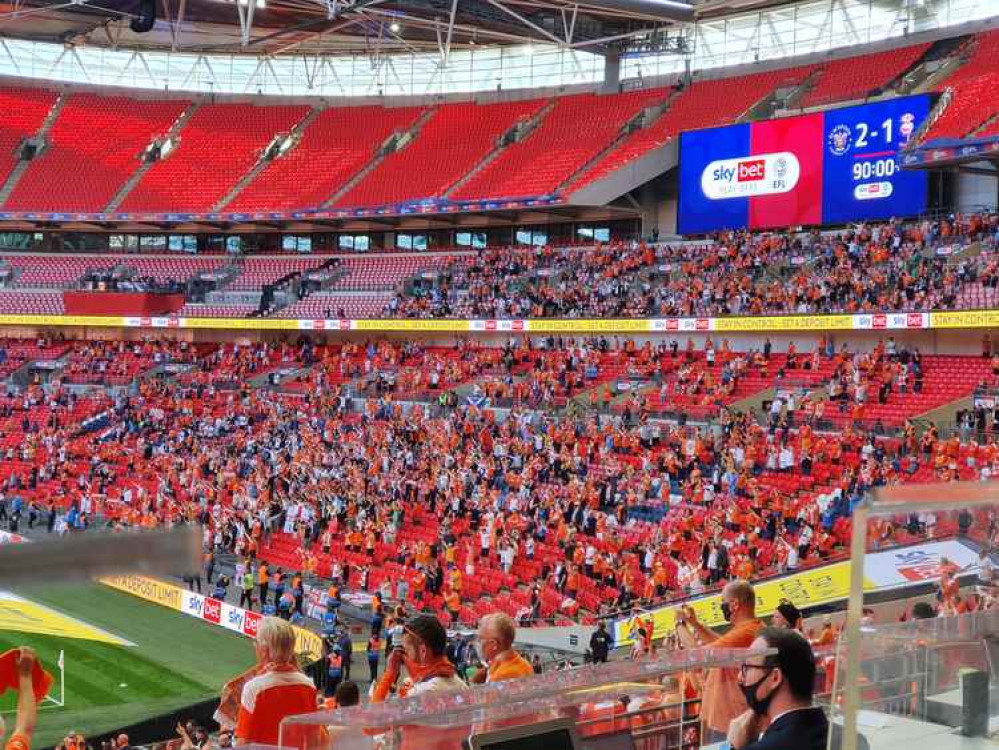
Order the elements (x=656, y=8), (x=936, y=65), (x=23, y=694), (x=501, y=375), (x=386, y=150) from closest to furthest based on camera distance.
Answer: (x=23, y=694) → (x=501, y=375) → (x=656, y=8) → (x=936, y=65) → (x=386, y=150)

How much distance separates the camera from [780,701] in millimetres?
3799

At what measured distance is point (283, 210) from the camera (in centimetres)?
4444

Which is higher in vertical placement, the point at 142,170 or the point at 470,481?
the point at 142,170

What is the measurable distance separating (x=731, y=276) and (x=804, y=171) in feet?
12.2

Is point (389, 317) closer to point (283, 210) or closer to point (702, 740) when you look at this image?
point (283, 210)

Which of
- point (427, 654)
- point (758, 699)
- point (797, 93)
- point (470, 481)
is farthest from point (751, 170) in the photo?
point (758, 699)

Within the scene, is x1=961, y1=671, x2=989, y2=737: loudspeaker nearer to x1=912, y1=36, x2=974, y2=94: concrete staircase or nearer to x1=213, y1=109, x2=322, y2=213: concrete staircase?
x1=912, y1=36, x2=974, y2=94: concrete staircase

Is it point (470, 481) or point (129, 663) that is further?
point (470, 481)

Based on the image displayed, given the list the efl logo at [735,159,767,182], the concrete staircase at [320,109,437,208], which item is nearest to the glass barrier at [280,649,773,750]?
the efl logo at [735,159,767,182]

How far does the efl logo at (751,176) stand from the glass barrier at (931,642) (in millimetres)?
31349

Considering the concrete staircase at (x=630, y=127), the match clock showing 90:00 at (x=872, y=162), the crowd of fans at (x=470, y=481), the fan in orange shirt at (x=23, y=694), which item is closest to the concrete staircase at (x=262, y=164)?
the crowd of fans at (x=470, y=481)

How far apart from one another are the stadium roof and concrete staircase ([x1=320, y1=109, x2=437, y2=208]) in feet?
9.53

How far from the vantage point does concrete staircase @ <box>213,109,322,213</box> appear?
45.8 meters

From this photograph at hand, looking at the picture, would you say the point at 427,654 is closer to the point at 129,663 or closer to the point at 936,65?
the point at 129,663
